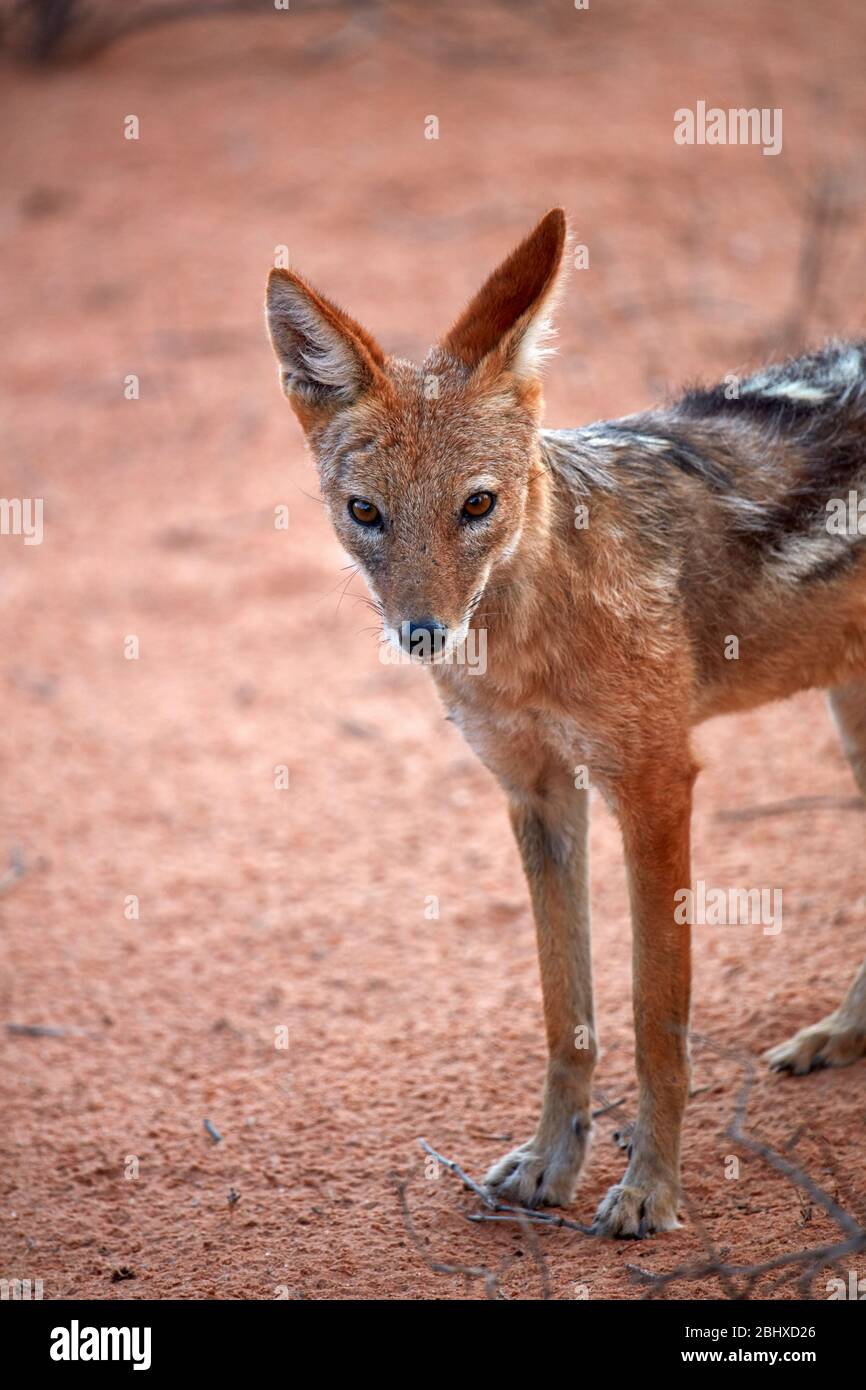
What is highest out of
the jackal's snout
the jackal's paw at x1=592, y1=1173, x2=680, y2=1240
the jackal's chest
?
the jackal's snout

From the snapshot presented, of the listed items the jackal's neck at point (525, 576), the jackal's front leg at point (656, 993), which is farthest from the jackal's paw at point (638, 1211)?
the jackal's neck at point (525, 576)

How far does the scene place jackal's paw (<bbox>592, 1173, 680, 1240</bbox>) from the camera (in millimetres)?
4602

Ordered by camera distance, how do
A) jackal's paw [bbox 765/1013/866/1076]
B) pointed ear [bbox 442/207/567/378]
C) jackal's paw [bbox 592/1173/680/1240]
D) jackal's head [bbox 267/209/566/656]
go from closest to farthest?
jackal's head [bbox 267/209/566/656] → pointed ear [bbox 442/207/567/378] → jackal's paw [bbox 592/1173/680/1240] → jackal's paw [bbox 765/1013/866/1076]

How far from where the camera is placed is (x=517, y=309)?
4.51 metres

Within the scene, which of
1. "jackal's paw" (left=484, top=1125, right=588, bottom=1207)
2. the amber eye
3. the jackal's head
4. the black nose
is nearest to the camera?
the black nose

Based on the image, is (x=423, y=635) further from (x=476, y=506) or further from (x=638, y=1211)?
(x=638, y=1211)

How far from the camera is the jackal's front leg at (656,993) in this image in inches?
178

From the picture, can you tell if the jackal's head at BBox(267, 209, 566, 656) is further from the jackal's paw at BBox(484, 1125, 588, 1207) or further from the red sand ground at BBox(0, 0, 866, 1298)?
the jackal's paw at BBox(484, 1125, 588, 1207)

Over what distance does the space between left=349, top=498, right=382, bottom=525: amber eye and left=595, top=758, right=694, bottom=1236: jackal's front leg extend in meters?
1.14

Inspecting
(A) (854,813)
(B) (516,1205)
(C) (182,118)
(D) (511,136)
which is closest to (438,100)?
(D) (511,136)

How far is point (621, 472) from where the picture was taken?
484 centimetres

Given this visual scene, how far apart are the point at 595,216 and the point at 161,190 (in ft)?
16.3

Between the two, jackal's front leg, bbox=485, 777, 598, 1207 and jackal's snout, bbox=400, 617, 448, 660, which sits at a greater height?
jackal's snout, bbox=400, 617, 448, 660

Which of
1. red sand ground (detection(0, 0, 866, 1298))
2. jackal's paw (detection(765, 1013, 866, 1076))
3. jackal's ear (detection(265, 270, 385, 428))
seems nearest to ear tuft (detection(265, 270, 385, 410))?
jackal's ear (detection(265, 270, 385, 428))
